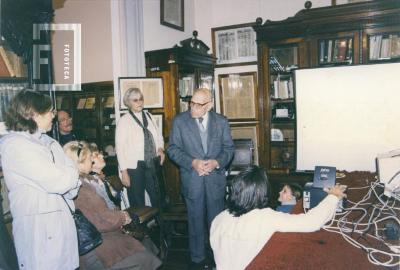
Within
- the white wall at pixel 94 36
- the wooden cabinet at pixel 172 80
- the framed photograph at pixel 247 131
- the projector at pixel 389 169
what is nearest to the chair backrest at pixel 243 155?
the framed photograph at pixel 247 131

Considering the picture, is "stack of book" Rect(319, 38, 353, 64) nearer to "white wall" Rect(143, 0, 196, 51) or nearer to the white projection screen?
the white projection screen

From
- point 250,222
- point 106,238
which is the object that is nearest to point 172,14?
point 106,238

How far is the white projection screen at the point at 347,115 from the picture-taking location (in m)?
2.94

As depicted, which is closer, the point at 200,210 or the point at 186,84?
the point at 200,210

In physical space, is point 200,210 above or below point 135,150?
below

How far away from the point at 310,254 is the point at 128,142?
253 centimetres

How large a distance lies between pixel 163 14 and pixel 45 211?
144 inches

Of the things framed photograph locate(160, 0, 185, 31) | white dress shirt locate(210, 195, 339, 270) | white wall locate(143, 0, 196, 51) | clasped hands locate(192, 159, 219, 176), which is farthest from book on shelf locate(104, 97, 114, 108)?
white dress shirt locate(210, 195, 339, 270)

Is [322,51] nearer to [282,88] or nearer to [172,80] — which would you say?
[282,88]

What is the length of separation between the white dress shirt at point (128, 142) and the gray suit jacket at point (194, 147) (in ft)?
1.97

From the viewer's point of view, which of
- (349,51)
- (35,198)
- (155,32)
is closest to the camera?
(35,198)

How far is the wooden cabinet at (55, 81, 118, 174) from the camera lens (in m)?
6.12

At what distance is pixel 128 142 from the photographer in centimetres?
358

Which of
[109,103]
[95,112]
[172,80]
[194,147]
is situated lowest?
[194,147]
